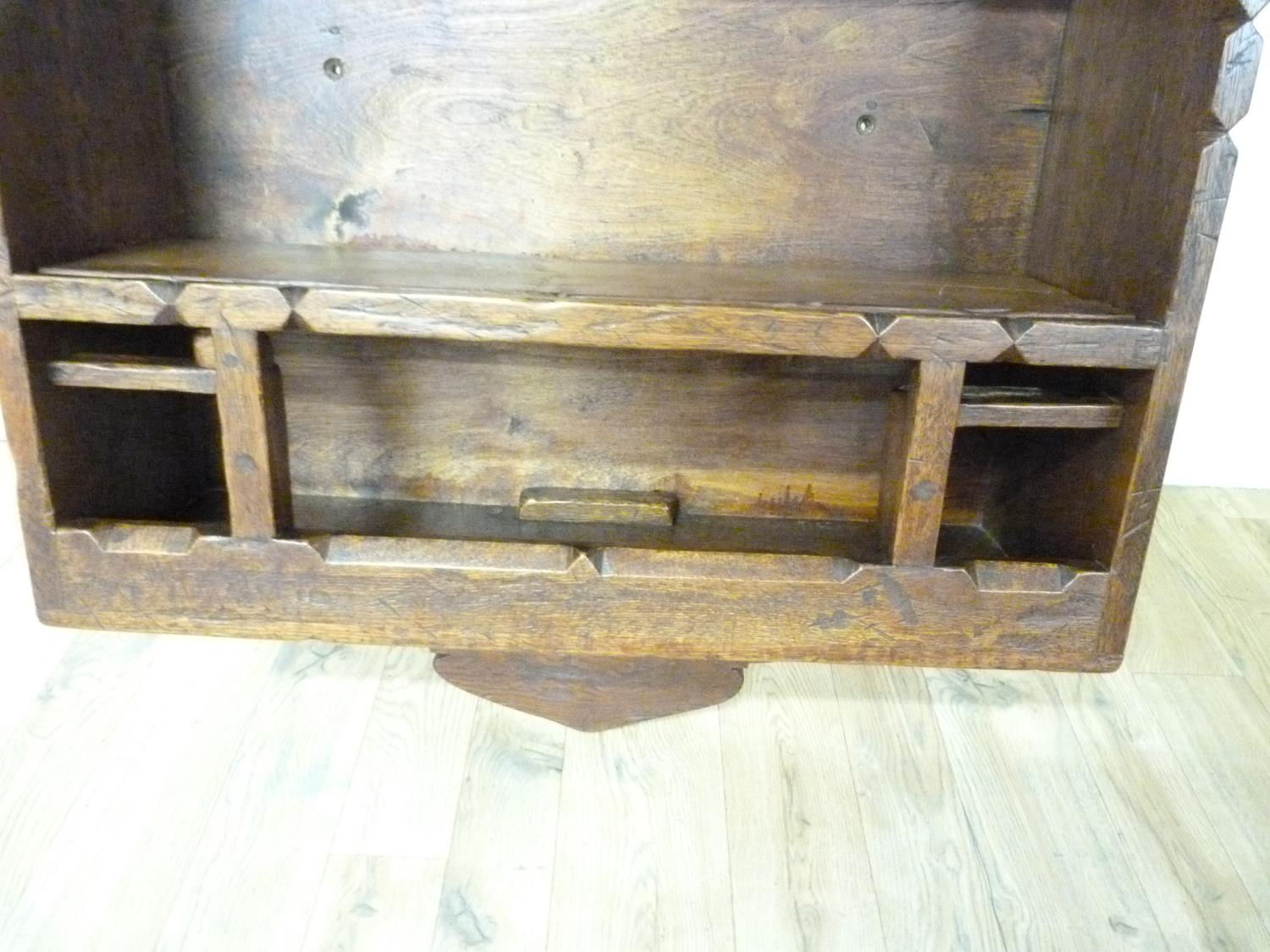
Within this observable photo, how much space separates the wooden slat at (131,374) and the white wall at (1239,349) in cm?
135

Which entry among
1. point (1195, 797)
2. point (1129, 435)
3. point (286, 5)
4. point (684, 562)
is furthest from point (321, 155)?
point (1195, 797)

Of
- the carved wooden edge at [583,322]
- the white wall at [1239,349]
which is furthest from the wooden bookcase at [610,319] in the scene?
the white wall at [1239,349]

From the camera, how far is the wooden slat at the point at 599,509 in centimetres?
104

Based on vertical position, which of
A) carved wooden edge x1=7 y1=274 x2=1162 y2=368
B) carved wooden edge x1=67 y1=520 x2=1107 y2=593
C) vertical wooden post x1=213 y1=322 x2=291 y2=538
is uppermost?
carved wooden edge x1=7 y1=274 x2=1162 y2=368

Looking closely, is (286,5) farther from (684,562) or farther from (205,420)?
(684,562)

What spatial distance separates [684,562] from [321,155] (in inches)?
21.5

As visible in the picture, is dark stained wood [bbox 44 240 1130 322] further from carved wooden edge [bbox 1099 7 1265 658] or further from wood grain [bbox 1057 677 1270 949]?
wood grain [bbox 1057 677 1270 949]

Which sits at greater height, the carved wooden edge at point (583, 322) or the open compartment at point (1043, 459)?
the carved wooden edge at point (583, 322)

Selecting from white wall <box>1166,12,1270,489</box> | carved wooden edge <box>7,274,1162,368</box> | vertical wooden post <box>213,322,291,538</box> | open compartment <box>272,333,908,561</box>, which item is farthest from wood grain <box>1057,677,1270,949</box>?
vertical wooden post <box>213,322,291,538</box>

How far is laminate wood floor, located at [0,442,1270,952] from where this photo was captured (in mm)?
792

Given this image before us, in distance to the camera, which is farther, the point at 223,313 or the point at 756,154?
the point at 756,154

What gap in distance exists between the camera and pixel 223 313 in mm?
786

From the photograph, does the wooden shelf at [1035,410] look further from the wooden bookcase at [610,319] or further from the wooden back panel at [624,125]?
the wooden back panel at [624,125]

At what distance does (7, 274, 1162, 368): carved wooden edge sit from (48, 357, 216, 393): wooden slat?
0.13ft
